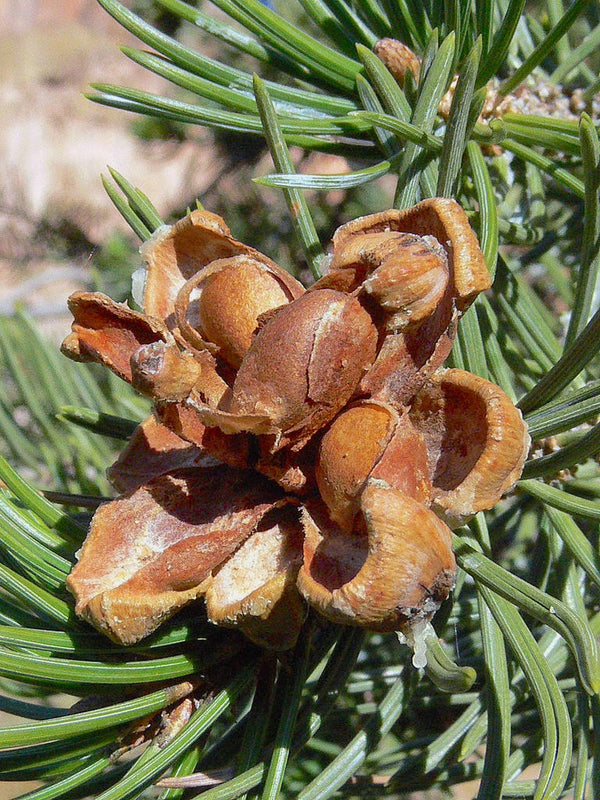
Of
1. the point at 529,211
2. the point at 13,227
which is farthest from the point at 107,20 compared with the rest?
the point at 529,211

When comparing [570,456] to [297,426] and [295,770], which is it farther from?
[295,770]

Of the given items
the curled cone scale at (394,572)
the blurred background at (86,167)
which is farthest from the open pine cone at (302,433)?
the blurred background at (86,167)

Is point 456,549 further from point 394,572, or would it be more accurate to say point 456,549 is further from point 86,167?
point 86,167

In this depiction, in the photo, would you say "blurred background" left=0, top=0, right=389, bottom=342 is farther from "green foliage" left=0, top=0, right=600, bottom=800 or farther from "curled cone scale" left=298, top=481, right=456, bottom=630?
"curled cone scale" left=298, top=481, right=456, bottom=630

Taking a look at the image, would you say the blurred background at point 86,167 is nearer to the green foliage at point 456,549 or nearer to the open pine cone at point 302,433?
the green foliage at point 456,549

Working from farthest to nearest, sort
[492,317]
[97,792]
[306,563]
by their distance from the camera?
1. [492,317]
2. [97,792]
3. [306,563]
